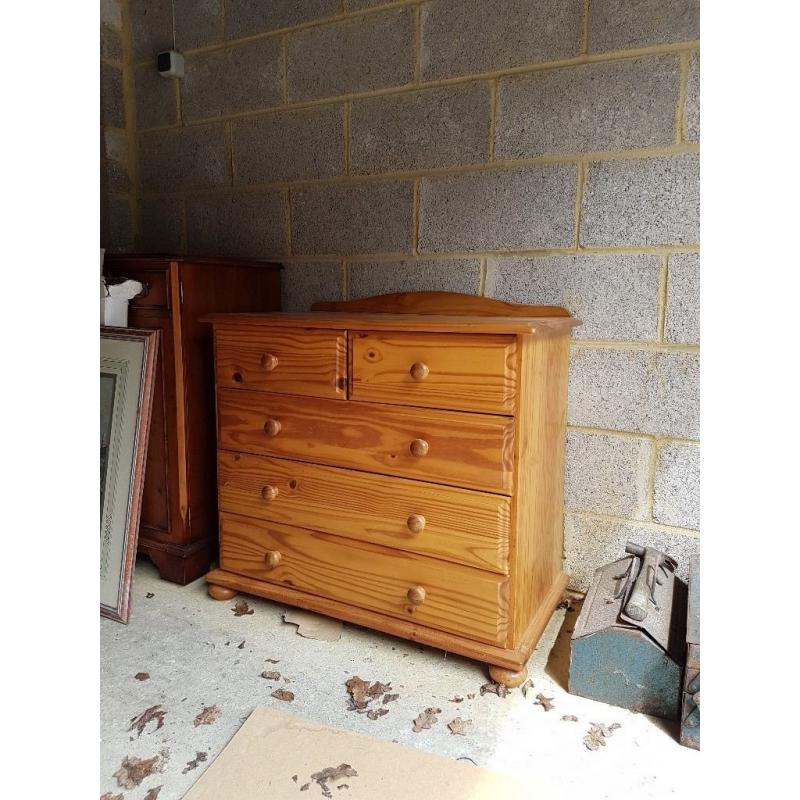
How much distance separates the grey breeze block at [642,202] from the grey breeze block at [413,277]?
1.26 ft

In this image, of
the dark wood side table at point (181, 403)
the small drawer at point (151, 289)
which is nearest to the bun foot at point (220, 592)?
the dark wood side table at point (181, 403)

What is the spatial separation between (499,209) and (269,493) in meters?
1.12

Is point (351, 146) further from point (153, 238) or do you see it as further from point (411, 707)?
point (411, 707)

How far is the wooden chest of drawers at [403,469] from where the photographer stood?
5.22 ft

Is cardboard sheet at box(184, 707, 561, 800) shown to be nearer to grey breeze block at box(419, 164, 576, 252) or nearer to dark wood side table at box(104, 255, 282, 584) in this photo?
dark wood side table at box(104, 255, 282, 584)

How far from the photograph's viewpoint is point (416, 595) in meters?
1.71

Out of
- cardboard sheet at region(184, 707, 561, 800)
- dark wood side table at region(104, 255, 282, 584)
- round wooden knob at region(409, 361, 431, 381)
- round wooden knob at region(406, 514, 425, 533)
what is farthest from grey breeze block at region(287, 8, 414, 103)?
cardboard sheet at region(184, 707, 561, 800)

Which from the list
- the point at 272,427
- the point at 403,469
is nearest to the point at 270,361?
the point at 272,427

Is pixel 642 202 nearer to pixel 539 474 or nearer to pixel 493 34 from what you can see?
pixel 493 34

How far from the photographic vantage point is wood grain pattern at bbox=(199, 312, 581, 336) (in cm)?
152

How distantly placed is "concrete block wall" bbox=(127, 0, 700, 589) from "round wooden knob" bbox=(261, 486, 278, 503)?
783 mm

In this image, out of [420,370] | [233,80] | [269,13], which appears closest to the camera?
[420,370]

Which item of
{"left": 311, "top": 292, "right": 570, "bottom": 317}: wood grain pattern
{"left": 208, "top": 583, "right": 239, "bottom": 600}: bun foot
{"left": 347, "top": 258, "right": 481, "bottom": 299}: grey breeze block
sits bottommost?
{"left": 208, "top": 583, "right": 239, "bottom": 600}: bun foot
